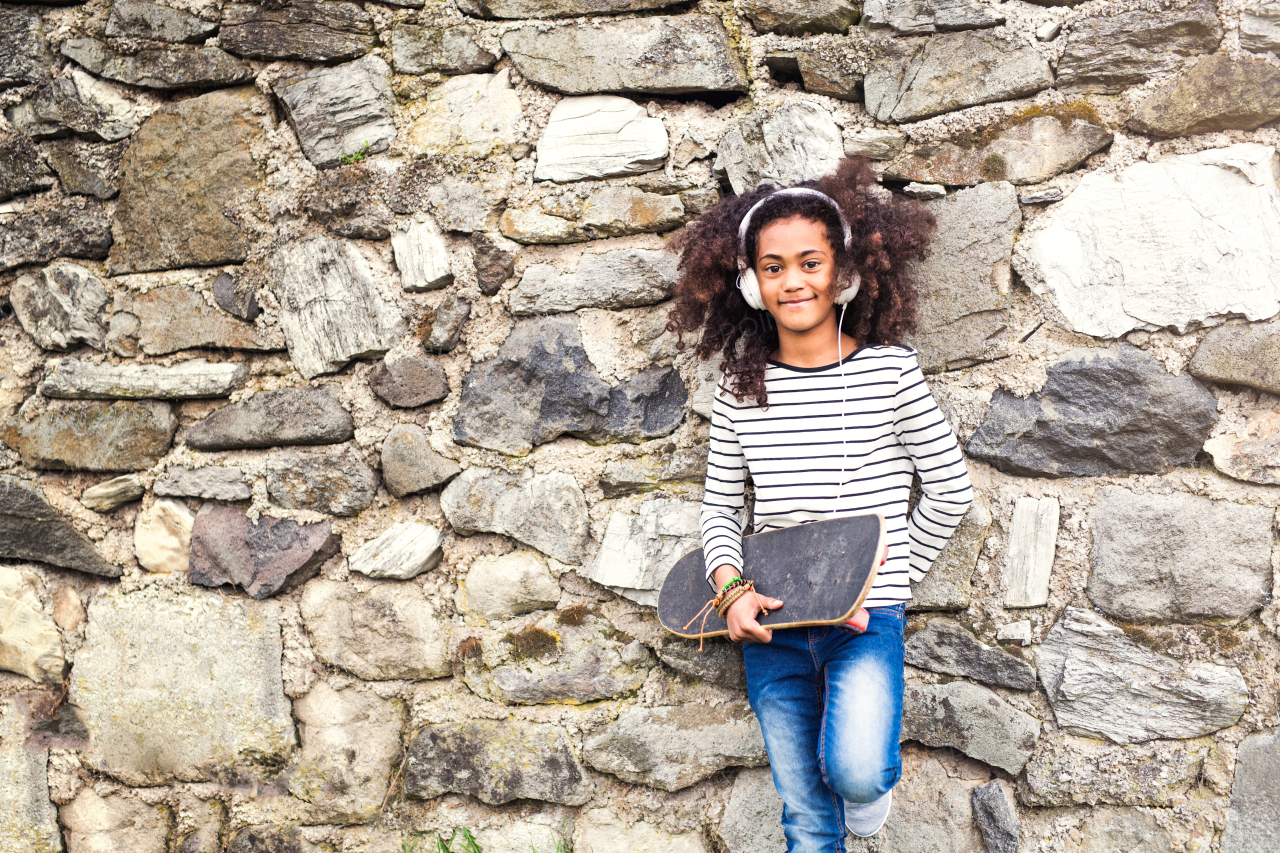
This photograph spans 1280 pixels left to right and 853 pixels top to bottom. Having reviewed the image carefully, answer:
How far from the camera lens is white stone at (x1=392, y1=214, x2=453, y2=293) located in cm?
200

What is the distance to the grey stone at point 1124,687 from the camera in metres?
1.68

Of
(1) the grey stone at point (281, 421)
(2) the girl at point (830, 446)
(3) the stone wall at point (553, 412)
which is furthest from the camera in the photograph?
(1) the grey stone at point (281, 421)

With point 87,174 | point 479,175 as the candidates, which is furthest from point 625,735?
point 87,174

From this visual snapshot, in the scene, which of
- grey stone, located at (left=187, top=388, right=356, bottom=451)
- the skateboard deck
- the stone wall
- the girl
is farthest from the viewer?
grey stone, located at (left=187, top=388, right=356, bottom=451)

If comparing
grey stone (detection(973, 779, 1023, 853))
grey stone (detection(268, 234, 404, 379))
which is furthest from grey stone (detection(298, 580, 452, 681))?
grey stone (detection(973, 779, 1023, 853))

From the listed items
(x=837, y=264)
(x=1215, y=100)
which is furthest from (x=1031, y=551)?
(x=1215, y=100)

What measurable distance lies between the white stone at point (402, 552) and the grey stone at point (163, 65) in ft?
4.00

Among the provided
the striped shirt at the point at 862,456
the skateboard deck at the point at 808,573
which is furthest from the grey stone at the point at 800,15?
the skateboard deck at the point at 808,573

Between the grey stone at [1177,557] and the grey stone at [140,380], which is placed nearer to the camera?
the grey stone at [1177,557]

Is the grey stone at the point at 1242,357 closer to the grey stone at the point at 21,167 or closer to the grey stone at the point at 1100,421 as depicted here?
the grey stone at the point at 1100,421

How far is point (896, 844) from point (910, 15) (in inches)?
72.1

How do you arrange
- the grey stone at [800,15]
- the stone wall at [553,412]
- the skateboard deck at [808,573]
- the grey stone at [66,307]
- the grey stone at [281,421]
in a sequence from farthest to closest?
1. the grey stone at [66,307]
2. the grey stone at [281,421]
3. the grey stone at [800,15]
4. the stone wall at [553,412]
5. the skateboard deck at [808,573]

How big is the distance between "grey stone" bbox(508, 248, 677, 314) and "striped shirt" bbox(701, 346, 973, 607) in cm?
39

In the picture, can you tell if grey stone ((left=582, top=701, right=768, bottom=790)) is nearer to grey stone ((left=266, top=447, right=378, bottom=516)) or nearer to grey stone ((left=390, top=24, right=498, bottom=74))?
grey stone ((left=266, top=447, right=378, bottom=516))
